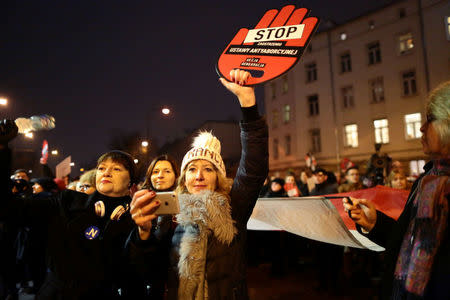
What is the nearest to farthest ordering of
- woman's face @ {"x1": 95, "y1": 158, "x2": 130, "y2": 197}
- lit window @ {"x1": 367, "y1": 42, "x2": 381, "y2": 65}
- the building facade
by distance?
woman's face @ {"x1": 95, "y1": 158, "x2": 130, "y2": 197} → the building facade → lit window @ {"x1": 367, "y1": 42, "x2": 381, "y2": 65}

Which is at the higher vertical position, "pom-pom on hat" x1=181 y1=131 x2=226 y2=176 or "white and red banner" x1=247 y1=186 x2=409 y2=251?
"pom-pom on hat" x1=181 y1=131 x2=226 y2=176

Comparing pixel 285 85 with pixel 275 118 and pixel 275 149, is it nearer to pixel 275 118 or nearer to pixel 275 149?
pixel 275 118

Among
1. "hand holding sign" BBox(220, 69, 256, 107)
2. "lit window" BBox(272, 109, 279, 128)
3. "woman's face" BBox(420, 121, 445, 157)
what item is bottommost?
"woman's face" BBox(420, 121, 445, 157)

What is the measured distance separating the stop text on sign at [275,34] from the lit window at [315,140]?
25989 mm

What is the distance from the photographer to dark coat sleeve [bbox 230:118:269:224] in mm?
2238

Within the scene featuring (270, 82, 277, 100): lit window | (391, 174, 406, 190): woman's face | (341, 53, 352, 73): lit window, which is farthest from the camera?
(270, 82, 277, 100): lit window

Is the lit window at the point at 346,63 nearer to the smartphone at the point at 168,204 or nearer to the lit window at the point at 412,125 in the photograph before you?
the lit window at the point at 412,125

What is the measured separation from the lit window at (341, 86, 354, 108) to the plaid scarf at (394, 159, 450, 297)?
86.0 feet

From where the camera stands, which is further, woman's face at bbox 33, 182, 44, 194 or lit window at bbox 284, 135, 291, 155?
lit window at bbox 284, 135, 291, 155

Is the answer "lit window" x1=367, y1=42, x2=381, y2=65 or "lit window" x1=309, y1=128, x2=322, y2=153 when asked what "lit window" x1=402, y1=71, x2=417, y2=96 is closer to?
"lit window" x1=367, y1=42, x2=381, y2=65

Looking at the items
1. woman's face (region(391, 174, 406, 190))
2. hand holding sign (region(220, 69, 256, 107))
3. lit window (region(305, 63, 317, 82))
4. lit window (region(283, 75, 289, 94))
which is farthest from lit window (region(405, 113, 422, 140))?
hand holding sign (region(220, 69, 256, 107))

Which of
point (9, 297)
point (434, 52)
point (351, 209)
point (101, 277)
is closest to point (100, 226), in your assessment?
point (101, 277)

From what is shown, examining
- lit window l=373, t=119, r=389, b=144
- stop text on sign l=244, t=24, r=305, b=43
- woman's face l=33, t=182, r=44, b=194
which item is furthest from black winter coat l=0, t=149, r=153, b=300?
lit window l=373, t=119, r=389, b=144

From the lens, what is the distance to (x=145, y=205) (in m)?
1.69
